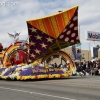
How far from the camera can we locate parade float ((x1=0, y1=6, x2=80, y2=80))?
20188 millimetres

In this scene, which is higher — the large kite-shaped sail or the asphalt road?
the large kite-shaped sail

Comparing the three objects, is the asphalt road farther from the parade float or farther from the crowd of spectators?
the crowd of spectators

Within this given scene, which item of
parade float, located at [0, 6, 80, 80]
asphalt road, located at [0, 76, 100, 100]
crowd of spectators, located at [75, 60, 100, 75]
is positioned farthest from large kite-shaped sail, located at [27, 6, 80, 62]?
asphalt road, located at [0, 76, 100, 100]

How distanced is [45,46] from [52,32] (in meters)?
1.46

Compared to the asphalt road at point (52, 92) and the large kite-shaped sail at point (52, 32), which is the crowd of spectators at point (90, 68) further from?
the asphalt road at point (52, 92)

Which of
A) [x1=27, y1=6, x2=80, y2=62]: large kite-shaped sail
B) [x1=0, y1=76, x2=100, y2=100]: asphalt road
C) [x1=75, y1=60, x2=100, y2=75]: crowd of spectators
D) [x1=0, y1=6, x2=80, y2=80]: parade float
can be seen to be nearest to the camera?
[x1=0, y1=76, x2=100, y2=100]: asphalt road

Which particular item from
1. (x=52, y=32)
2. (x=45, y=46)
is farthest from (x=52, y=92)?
(x=45, y=46)

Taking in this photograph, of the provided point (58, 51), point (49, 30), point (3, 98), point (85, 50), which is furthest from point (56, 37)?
→ point (85, 50)

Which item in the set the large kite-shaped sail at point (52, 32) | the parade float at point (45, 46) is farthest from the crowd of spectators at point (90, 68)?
the large kite-shaped sail at point (52, 32)

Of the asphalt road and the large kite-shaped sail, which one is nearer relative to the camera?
the asphalt road

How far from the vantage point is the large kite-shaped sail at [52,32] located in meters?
20.5

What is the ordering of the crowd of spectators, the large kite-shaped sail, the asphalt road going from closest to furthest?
the asphalt road < the large kite-shaped sail < the crowd of spectators

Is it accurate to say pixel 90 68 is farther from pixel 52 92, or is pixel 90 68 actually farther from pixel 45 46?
pixel 52 92

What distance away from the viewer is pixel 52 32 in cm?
2131
